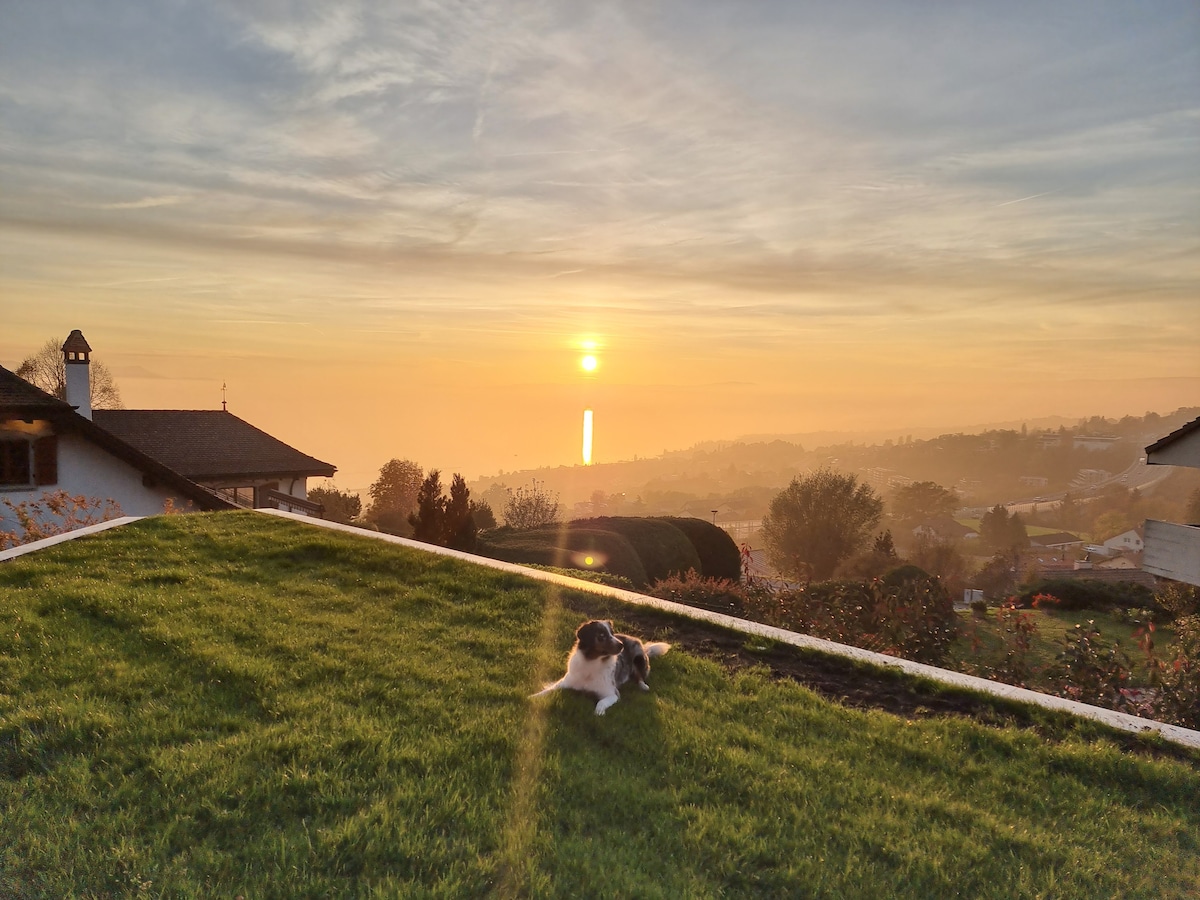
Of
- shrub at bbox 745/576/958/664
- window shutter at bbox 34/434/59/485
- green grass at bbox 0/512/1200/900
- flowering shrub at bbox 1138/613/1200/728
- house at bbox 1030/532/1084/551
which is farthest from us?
house at bbox 1030/532/1084/551

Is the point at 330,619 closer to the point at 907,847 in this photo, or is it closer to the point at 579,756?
the point at 579,756

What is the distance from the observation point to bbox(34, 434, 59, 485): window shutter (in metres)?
19.4

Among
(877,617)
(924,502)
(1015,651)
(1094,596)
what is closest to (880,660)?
(1015,651)

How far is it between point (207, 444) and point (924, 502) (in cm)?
9492

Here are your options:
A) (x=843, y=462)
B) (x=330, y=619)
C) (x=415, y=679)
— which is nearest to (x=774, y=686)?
(x=415, y=679)

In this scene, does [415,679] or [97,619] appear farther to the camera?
[97,619]

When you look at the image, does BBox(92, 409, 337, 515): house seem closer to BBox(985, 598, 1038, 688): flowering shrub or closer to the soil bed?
the soil bed

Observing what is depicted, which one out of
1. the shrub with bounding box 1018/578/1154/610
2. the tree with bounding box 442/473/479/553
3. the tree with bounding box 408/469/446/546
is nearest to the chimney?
the tree with bounding box 408/469/446/546

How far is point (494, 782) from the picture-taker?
439 cm

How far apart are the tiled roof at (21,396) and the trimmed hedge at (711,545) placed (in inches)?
668

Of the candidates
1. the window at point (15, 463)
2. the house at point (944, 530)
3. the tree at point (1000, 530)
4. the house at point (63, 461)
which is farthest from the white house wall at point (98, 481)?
the tree at point (1000, 530)

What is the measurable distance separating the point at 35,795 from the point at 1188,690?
9.39m

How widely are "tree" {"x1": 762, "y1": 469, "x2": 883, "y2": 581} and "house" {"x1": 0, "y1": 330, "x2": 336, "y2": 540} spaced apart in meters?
38.5

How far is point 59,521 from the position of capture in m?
18.1
